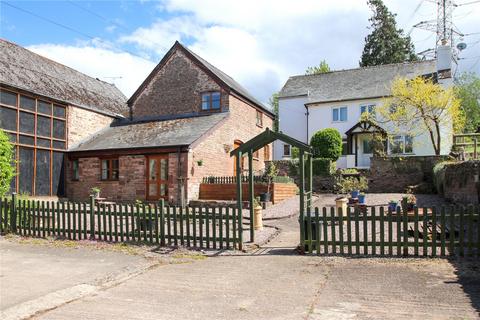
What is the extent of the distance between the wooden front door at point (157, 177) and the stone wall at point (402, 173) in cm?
1212

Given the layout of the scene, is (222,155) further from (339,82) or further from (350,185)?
(339,82)

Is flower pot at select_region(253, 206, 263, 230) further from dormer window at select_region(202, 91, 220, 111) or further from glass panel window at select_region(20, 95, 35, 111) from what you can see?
glass panel window at select_region(20, 95, 35, 111)

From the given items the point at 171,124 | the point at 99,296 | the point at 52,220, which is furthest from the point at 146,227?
the point at 171,124

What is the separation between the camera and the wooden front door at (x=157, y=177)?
66.5 feet

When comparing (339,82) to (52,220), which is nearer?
(52,220)

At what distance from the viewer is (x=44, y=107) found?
2109cm

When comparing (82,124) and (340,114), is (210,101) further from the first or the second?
(340,114)

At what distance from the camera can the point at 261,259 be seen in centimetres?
869

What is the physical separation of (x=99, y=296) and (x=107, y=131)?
20460mm

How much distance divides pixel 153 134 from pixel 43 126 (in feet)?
18.6

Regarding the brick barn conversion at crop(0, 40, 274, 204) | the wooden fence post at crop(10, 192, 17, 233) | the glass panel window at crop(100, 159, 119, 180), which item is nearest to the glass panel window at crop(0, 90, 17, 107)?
the brick barn conversion at crop(0, 40, 274, 204)

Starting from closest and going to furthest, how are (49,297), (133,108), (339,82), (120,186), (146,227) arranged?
(49,297)
(146,227)
(120,186)
(133,108)
(339,82)

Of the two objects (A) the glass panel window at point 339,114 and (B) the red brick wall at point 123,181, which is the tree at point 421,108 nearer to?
(A) the glass panel window at point 339,114

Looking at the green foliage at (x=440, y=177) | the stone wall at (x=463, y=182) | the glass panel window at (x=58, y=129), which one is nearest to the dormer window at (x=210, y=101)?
the glass panel window at (x=58, y=129)
